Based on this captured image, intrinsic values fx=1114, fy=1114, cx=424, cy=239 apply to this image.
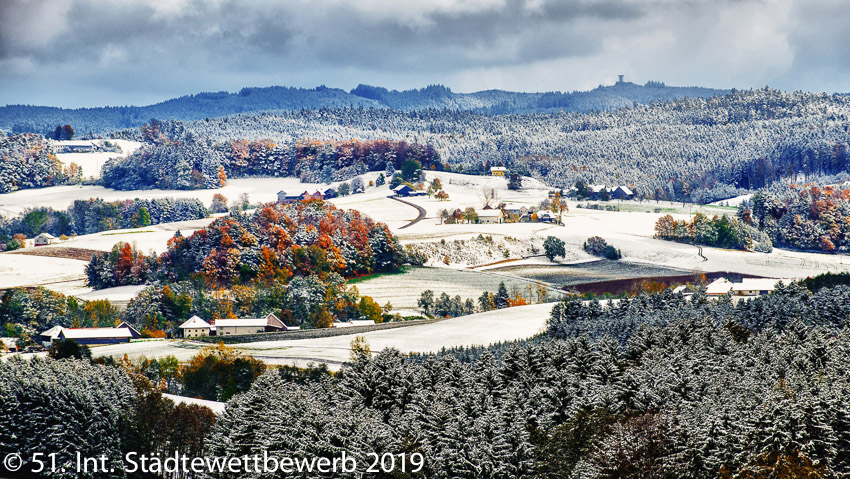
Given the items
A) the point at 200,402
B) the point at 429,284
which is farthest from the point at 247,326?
the point at 200,402

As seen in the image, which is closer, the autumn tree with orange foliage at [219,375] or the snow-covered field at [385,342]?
the autumn tree with orange foliage at [219,375]

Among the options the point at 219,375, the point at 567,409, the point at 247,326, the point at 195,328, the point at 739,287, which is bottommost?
the point at 739,287

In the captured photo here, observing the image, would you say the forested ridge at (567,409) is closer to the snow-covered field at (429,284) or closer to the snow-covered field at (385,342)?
the snow-covered field at (385,342)

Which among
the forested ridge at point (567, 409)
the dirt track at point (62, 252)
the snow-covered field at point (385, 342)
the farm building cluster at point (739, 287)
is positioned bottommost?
the farm building cluster at point (739, 287)

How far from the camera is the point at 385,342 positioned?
102625 mm

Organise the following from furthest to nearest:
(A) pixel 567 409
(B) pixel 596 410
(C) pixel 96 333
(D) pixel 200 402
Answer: (C) pixel 96 333 → (D) pixel 200 402 → (A) pixel 567 409 → (B) pixel 596 410

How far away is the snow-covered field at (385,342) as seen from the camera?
96500 millimetres

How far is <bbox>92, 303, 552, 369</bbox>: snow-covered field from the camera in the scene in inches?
3799

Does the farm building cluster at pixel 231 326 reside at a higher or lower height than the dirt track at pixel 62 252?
lower

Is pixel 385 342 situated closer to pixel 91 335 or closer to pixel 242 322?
pixel 242 322

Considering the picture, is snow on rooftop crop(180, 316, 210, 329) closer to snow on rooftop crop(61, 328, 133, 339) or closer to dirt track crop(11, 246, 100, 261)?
snow on rooftop crop(61, 328, 133, 339)

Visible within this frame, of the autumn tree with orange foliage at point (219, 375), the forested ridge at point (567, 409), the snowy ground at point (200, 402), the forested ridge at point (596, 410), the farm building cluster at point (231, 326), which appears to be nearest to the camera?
the forested ridge at point (596, 410)

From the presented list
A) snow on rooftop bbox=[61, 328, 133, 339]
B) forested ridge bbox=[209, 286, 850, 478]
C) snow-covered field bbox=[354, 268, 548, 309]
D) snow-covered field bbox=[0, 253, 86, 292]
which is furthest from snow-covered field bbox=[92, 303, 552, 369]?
snow-covered field bbox=[0, 253, 86, 292]

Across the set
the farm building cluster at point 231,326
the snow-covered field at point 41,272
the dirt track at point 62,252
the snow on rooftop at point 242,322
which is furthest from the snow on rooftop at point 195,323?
the dirt track at point 62,252
